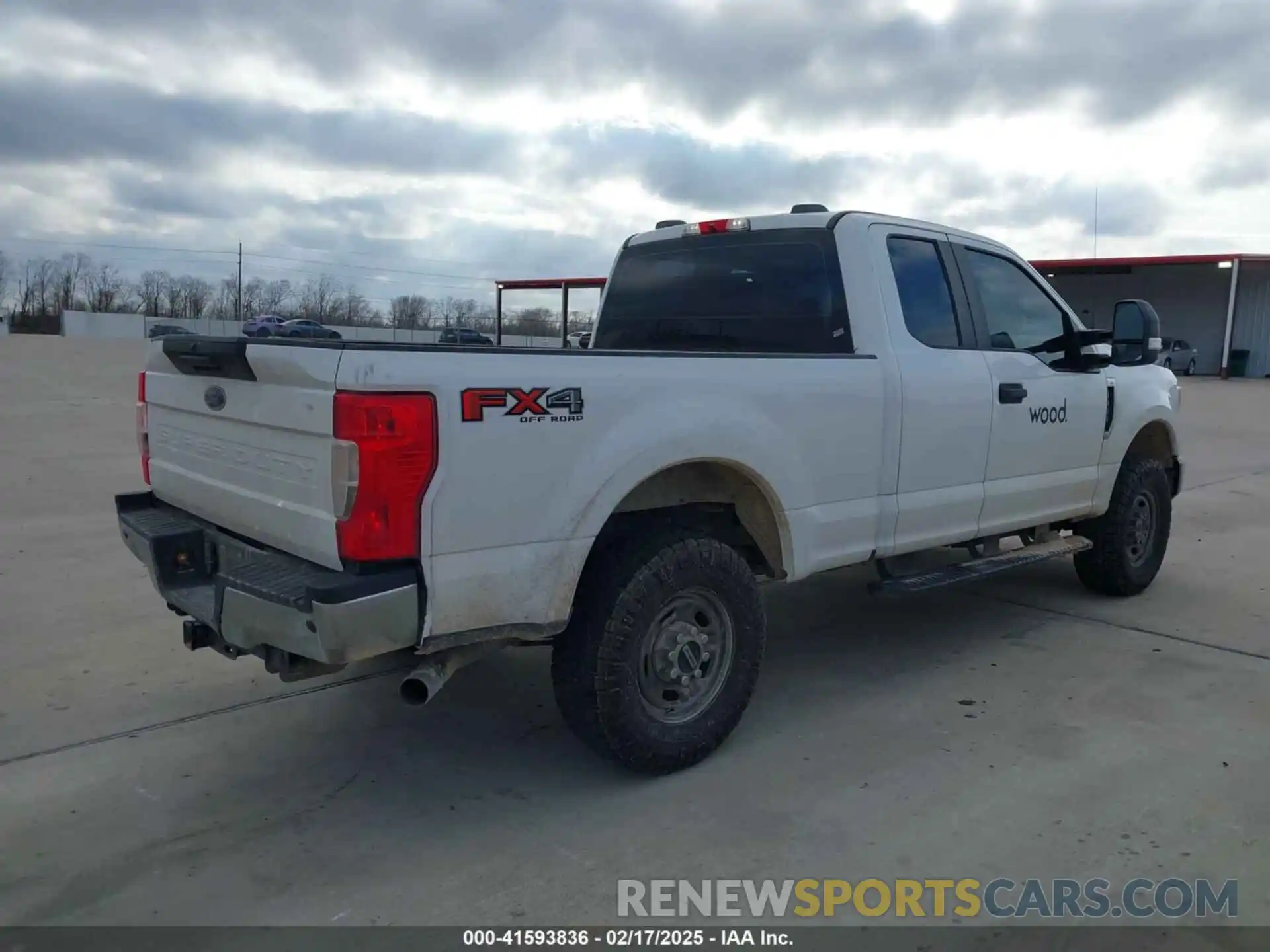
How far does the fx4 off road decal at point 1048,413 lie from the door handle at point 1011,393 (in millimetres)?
124

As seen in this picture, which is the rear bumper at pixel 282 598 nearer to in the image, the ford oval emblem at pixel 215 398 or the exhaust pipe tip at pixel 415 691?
the exhaust pipe tip at pixel 415 691

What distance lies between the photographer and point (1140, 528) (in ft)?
21.2

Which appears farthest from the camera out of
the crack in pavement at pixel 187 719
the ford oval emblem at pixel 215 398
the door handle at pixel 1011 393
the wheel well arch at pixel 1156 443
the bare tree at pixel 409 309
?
the bare tree at pixel 409 309

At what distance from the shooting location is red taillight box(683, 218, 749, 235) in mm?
5059

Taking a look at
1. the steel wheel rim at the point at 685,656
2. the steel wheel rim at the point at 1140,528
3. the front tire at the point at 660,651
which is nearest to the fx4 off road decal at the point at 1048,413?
the steel wheel rim at the point at 1140,528

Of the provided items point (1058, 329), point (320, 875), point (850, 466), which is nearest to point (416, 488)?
point (320, 875)

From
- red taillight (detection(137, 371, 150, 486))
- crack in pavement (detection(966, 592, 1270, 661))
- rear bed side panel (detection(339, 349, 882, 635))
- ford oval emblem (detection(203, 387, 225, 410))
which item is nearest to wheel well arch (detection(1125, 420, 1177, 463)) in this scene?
crack in pavement (detection(966, 592, 1270, 661))

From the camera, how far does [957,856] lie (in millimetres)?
3318

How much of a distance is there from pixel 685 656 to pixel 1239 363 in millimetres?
39197

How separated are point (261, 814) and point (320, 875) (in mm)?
506

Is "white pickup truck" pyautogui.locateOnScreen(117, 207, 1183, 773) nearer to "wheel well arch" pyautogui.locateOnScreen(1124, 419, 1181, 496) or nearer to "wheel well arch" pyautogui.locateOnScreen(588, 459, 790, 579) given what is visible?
"wheel well arch" pyautogui.locateOnScreen(588, 459, 790, 579)

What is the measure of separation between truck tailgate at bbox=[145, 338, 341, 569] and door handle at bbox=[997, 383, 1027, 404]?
340 cm

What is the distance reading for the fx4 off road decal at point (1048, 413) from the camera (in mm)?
5336

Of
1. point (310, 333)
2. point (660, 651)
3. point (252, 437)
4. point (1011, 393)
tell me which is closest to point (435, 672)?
point (660, 651)
